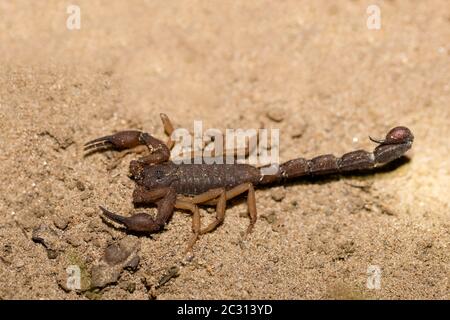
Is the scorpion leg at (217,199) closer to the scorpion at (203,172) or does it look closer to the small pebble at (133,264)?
the scorpion at (203,172)

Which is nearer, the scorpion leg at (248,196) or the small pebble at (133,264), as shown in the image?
the small pebble at (133,264)

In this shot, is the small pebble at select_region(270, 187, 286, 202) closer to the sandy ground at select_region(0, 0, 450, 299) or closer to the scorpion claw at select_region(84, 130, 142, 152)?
the sandy ground at select_region(0, 0, 450, 299)

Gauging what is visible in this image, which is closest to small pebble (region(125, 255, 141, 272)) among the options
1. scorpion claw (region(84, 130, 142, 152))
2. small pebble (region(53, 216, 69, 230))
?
small pebble (region(53, 216, 69, 230))

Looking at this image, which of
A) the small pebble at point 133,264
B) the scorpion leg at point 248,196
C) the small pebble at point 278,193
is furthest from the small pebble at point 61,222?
the small pebble at point 278,193

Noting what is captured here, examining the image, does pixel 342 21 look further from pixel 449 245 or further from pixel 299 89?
pixel 449 245
